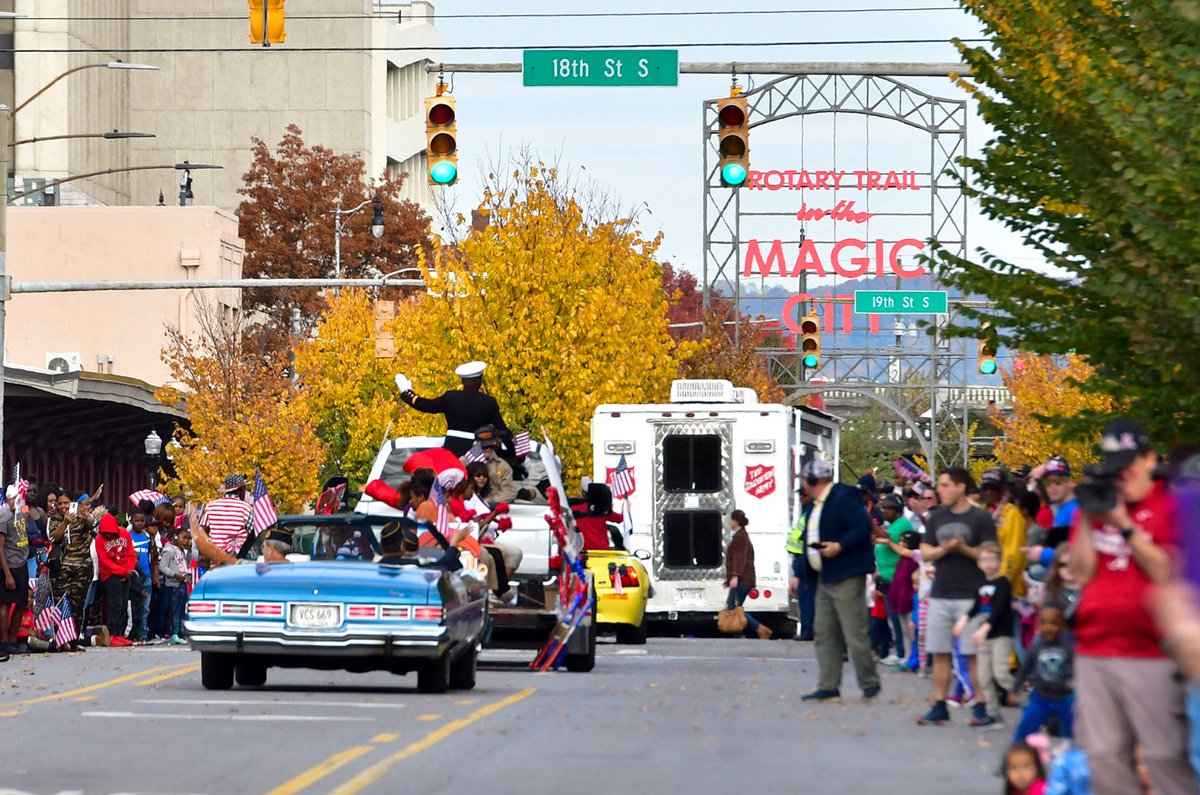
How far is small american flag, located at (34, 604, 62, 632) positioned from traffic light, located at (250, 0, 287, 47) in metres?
7.64

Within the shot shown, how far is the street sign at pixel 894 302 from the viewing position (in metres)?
54.8

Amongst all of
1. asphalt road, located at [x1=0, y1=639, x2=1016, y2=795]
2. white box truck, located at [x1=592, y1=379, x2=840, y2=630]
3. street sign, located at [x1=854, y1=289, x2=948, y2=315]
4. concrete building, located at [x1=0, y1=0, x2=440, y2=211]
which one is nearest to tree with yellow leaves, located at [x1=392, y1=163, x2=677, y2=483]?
street sign, located at [x1=854, y1=289, x2=948, y2=315]

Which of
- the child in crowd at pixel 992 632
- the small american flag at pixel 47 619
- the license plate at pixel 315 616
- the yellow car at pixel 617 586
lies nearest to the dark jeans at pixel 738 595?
the yellow car at pixel 617 586

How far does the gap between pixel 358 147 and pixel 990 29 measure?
241 ft

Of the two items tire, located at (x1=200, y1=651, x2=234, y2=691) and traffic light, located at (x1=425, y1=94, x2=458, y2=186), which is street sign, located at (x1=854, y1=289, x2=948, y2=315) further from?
tire, located at (x1=200, y1=651, x2=234, y2=691)

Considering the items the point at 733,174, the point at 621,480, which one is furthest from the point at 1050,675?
the point at 621,480

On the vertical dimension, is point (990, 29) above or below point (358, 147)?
below

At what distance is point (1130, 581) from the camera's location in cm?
934

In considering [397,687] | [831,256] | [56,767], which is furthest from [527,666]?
[831,256]

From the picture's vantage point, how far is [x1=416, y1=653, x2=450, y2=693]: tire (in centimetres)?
1861

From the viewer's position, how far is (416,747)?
14.1 meters

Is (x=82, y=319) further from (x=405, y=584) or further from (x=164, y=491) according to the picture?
(x=405, y=584)

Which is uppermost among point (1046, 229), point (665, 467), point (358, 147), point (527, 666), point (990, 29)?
point (358, 147)

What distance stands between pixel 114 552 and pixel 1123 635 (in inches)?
840
